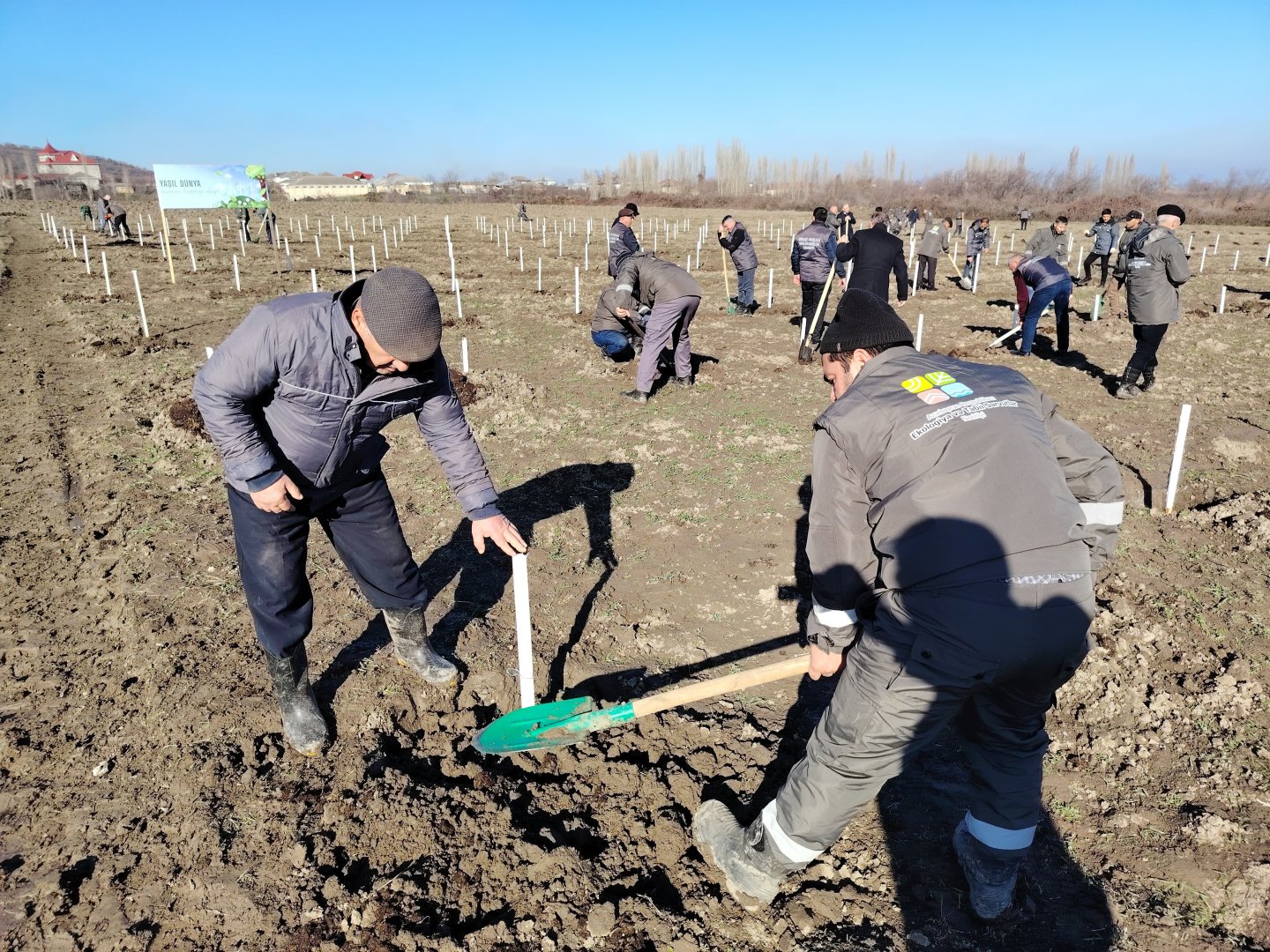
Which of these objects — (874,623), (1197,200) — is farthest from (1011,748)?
(1197,200)

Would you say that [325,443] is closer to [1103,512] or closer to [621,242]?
[1103,512]

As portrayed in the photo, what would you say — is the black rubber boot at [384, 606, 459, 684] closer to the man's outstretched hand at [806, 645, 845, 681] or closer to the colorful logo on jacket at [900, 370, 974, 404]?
the man's outstretched hand at [806, 645, 845, 681]

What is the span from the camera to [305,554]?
2953mm

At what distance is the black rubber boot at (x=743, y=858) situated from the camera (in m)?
2.45

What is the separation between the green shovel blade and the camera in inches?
114

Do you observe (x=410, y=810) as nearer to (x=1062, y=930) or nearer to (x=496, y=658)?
(x=496, y=658)

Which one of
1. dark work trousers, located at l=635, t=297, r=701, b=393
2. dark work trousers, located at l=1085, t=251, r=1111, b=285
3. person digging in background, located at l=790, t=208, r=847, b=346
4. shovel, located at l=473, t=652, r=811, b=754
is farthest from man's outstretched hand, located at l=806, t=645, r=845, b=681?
dark work trousers, located at l=1085, t=251, r=1111, b=285

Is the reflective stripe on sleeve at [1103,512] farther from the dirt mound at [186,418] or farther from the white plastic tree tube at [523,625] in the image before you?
the dirt mound at [186,418]

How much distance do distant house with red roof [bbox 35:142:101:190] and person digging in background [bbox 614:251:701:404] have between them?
61.0 meters

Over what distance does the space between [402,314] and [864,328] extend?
1443 mm

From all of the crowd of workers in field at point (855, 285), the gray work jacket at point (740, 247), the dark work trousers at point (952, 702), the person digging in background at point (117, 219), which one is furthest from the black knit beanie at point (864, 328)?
the person digging in background at point (117, 219)

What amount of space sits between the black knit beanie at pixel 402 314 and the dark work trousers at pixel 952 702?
5.41 ft

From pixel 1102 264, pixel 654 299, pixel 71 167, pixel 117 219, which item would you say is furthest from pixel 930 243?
pixel 71 167

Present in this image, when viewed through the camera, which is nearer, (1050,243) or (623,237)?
(623,237)
